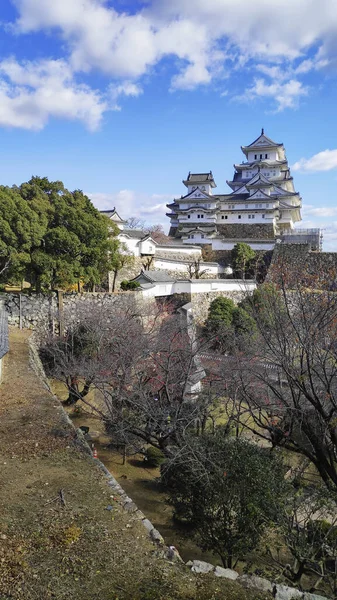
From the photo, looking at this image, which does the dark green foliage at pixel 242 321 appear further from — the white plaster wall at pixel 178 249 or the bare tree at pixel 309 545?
the bare tree at pixel 309 545

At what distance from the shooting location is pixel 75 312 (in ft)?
51.6

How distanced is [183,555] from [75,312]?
1093 centimetres

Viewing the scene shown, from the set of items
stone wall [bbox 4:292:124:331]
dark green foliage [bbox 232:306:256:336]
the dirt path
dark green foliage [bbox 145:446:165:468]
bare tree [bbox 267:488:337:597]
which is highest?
stone wall [bbox 4:292:124:331]

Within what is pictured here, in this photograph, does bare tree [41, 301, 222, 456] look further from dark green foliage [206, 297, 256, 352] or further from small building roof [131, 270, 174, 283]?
small building roof [131, 270, 174, 283]

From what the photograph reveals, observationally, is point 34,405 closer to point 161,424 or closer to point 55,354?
point 161,424

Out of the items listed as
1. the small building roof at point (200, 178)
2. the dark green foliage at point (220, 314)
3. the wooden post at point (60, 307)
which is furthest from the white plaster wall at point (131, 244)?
the small building roof at point (200, 178)

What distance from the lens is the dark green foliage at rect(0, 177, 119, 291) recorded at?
524 inches

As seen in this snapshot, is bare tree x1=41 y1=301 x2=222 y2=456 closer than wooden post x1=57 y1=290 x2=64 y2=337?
Yes

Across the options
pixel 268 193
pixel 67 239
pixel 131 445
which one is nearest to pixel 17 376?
pixel 131 445

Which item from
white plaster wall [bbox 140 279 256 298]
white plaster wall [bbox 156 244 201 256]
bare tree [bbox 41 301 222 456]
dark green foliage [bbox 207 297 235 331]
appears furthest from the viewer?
white plaster wall [bbox 156 244 201 256]

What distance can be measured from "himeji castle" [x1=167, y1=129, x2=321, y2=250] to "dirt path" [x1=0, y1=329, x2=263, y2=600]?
25.7 m

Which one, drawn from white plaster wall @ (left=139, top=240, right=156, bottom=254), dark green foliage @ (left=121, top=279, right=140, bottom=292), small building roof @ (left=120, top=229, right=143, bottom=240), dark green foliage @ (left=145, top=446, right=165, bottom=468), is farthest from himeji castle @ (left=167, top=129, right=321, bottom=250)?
dark green foliage @ (left=145, top=446, right=165, bottom=468)

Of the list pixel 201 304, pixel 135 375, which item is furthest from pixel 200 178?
pixel 135 375

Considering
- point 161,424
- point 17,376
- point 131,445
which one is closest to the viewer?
point 161,424
